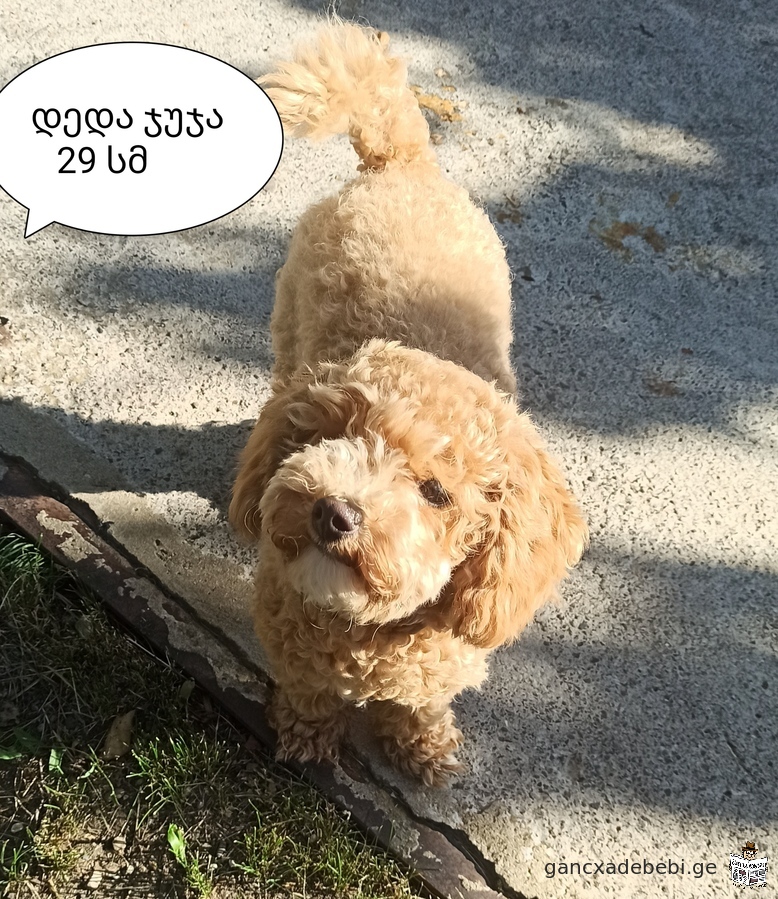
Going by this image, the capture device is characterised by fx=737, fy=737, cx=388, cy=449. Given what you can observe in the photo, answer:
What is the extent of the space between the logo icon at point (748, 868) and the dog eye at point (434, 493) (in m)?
1.58

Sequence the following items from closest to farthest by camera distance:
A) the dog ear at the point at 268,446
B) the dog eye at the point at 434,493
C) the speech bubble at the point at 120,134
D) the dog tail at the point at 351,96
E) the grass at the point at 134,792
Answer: the dog eye at the point at 434,493 < the dog ear at the point at 268,446 < the grass at the point at 134,792 < the dog tail at the point at 351,96 < the speech bubble at the point at 120,134

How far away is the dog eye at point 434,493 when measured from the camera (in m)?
1.68

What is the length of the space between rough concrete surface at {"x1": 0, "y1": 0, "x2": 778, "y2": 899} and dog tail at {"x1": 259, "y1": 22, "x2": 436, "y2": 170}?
0.93 meters

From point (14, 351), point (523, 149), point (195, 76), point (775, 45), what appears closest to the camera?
point (14, 351)

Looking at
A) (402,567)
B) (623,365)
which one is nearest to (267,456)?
(402,567)

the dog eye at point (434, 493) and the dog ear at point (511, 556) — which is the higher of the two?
the dog eye at point (434, 493)

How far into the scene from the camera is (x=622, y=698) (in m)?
2.49

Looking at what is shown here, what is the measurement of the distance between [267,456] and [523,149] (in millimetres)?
2690

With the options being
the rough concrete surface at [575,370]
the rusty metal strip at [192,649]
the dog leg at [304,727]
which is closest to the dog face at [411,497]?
the dog leg at [304,727]

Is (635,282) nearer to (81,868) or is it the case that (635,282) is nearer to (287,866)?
(287,866)

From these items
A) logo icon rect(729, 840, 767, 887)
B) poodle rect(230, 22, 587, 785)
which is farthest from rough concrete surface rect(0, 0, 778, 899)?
poodle rect(230, 22, 587, 785)

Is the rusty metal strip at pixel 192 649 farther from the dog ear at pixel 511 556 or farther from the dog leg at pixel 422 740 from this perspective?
the dog ear at pixel 511 556

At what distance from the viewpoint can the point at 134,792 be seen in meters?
2.17

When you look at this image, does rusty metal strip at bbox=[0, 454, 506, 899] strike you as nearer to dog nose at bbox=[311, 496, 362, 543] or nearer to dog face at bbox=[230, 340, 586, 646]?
dog face at bbox=[230, 340, 586, 646]
